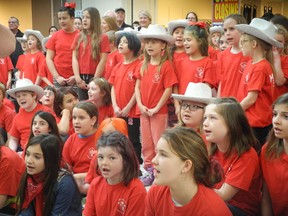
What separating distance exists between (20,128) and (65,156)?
0.92 meters

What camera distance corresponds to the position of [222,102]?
8.93 ft

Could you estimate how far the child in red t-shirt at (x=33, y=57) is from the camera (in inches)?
254

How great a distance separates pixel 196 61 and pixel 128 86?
31.7 inches

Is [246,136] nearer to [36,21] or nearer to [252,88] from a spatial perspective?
[252,88]

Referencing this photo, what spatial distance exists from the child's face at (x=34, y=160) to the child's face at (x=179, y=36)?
238 cm

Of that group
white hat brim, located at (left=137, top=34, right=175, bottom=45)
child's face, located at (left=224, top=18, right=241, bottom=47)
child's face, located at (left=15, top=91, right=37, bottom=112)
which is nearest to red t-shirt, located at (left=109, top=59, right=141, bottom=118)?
white hat brim, located at (left=137, top=34, right=175, bottom=45)

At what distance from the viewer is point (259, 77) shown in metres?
3.52

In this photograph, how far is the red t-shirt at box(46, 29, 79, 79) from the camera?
5332mm

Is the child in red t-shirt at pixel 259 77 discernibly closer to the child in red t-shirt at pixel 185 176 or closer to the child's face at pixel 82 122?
the child's face at pixel 82 122

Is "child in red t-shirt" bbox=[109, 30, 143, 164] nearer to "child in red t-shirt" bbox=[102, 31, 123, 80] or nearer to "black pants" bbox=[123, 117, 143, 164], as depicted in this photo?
"black pants" bbox=[123, 117, 143, 164]

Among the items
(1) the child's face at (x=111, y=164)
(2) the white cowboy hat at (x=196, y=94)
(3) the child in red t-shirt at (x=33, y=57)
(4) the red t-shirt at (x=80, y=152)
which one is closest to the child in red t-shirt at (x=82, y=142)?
(4) the red t-shirt at (x=80, y=152)

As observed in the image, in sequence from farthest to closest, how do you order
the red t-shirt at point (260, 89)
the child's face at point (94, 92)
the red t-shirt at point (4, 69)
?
the red t-shirt at point (4, 69)
the child's face at point (94, 92)
the red t-shirt at point (260, 89)

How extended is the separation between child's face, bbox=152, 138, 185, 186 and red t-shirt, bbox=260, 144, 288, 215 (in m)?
0.71

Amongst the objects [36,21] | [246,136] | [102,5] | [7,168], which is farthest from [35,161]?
[36,21]
